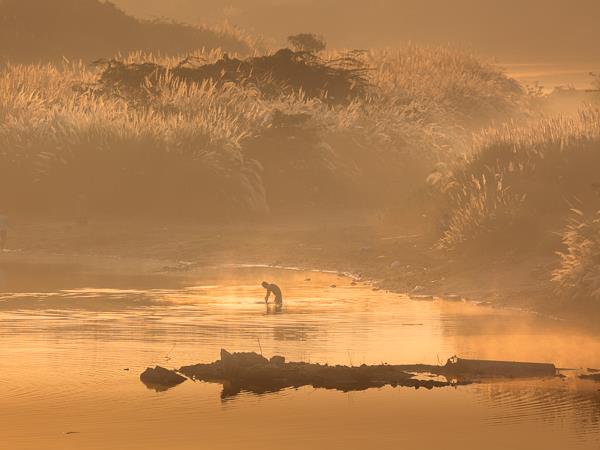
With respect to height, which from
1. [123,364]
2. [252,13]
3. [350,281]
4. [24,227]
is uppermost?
[252,13]

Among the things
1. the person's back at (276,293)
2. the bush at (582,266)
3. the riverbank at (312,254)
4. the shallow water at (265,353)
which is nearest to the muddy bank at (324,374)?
the shallow water at (265,353)

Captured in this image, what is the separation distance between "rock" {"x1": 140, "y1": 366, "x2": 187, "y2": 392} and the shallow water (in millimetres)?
129

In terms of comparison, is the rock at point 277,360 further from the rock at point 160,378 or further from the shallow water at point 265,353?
the rock at point 160,378

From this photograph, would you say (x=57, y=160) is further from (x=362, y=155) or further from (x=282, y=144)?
(x=362, y=155)

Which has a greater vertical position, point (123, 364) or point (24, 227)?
point (24, 227)

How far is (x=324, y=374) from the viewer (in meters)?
17.1

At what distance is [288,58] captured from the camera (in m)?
45.2

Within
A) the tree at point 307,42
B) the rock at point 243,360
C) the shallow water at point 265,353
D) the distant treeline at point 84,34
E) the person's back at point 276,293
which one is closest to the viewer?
the shallow water at point 265,353

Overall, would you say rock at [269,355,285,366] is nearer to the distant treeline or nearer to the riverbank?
the riverbank

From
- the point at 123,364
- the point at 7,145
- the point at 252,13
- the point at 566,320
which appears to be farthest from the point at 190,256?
the point at 252,13

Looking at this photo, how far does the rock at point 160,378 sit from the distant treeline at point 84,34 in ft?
149

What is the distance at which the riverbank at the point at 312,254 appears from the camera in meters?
25.4

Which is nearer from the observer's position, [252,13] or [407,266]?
[407,266]

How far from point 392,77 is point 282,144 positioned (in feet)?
44.4
